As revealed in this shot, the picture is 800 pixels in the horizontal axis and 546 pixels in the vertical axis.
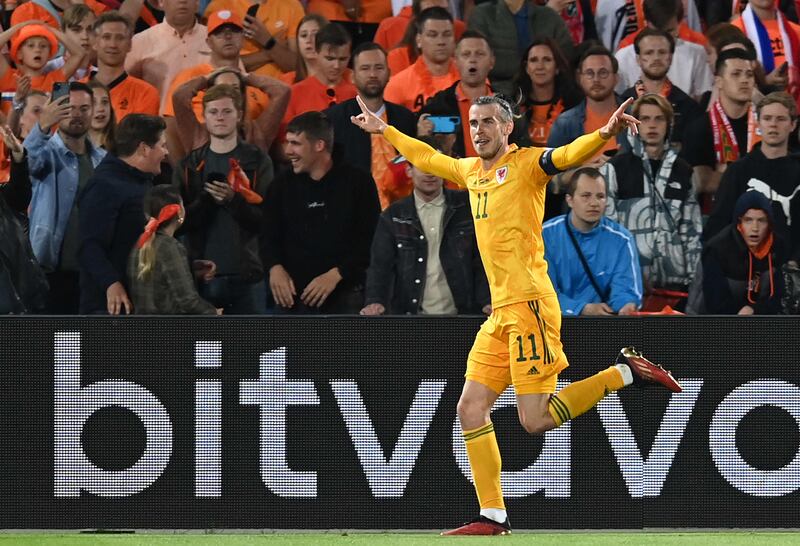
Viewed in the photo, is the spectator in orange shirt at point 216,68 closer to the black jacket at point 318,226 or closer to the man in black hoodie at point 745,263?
the black jacket at point 318,226

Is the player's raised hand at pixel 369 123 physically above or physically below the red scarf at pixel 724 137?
above

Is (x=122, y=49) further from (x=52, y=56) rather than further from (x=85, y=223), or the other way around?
(x=85, y=223)

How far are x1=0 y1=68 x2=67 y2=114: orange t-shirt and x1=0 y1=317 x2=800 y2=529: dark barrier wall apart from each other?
354cm

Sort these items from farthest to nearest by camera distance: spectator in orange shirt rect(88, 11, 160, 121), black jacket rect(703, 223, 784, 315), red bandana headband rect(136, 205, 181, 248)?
spectator in orange shirt rect(88, 11, 160, 121) < black jacket rect(703, 223, 784, 315) < red bandana headband rect(136, 205, 181, 248)

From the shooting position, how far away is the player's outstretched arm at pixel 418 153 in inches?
313

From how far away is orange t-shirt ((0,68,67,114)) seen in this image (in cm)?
1140

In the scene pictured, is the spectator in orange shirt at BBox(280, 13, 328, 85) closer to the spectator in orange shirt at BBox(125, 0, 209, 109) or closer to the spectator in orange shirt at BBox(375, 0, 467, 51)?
the spectator in orange shirt at BBox(375, 0, 467, 51)

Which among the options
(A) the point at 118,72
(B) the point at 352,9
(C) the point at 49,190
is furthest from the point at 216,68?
(C) the point at 49,190

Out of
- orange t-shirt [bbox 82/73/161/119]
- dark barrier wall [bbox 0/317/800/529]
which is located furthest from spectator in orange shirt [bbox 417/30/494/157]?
dark barrier wall [bbox 0/317/800/529]

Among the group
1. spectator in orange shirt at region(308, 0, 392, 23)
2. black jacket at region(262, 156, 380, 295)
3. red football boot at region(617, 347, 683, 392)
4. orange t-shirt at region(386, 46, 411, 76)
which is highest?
spectator in orange shirt at region(308, 0, 392, 23)

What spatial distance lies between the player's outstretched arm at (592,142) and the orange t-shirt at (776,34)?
4.73m

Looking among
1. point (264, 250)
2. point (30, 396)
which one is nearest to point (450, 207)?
point (264, 250)

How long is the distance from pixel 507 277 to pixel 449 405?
3.21ft

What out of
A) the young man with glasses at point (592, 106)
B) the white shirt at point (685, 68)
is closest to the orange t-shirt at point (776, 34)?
the white shirt at point (685, 68)
